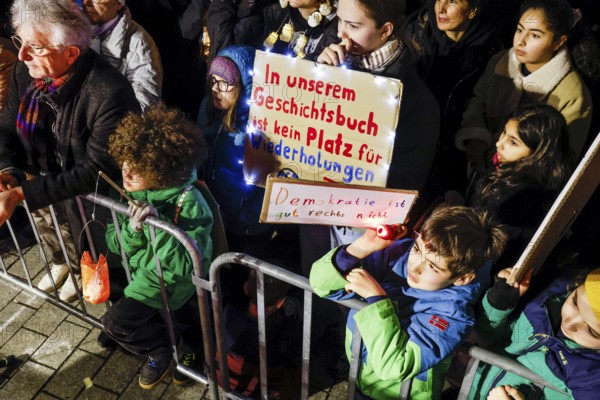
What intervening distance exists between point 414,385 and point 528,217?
49.1 inches

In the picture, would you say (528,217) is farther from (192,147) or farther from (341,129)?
(192,147)

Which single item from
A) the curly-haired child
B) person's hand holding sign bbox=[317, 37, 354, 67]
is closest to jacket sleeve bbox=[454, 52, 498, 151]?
person's hand holding sign bbox=[317, 37, 354, 67]

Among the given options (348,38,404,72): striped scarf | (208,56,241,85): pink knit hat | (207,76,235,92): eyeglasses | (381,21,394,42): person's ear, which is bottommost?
(207,76,235,92): eyeglasses

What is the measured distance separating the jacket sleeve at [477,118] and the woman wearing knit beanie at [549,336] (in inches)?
54.7

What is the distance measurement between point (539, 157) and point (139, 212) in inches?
89.4

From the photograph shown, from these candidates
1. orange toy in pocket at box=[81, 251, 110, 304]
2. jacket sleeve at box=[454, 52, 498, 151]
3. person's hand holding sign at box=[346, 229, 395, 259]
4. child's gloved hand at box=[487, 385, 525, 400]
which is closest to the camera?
child's gloved hand at box=[487, 385, 525, 400]

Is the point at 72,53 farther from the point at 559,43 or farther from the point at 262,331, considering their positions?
the point at 559,43

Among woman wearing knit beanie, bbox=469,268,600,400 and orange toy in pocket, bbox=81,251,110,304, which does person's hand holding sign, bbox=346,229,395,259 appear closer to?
woman wearing knit beanie, bbox=469,268,600,400

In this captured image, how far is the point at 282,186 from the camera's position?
222cm

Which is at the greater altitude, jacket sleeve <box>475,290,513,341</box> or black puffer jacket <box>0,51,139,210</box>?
black puffer jacket <box>0,51,139,210</box>

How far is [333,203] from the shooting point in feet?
7.61

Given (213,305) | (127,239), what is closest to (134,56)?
(127,239)

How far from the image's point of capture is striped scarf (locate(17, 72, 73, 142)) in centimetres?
331

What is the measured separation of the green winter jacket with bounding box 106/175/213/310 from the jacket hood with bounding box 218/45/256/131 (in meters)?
0.66
